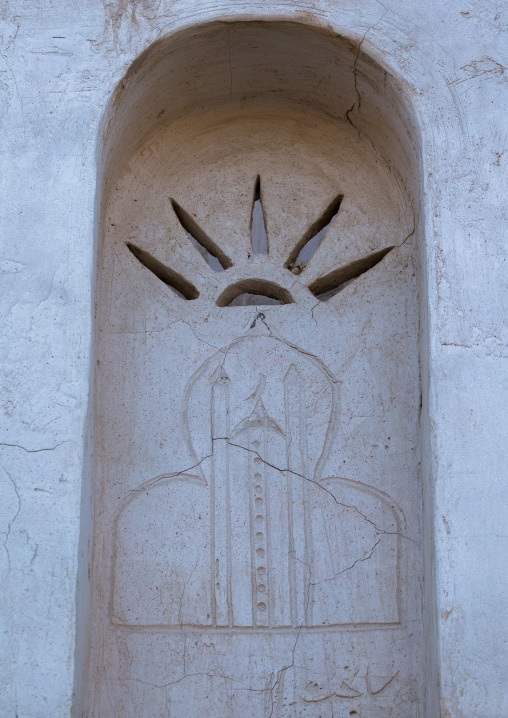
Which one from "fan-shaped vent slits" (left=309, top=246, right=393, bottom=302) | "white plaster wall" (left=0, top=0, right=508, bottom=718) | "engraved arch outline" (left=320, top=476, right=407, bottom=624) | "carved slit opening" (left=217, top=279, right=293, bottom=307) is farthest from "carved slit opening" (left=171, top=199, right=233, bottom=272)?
"engraved arch outline" (left=320, top=476, right=407, bottom=624)

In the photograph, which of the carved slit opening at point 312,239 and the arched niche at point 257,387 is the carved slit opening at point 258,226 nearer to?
the arched niche at point 257,387

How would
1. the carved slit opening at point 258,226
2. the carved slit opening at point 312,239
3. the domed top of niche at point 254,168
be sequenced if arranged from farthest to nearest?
the carved slit opening at point 258,226
the carved slit opening at point 312,239
the domed top of niche at point 254,168

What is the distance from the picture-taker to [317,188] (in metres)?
3.66

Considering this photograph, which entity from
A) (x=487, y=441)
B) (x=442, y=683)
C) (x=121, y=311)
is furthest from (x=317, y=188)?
(x=442, y=683)

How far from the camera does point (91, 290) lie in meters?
3.00

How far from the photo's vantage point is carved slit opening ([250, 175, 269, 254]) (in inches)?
144

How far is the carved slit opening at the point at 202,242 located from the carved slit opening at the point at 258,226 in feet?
0.52

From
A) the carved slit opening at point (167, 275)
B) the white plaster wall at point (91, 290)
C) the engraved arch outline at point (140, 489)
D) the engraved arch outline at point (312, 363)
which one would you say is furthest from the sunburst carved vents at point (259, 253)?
the engraved arch outline at point (140, 489)

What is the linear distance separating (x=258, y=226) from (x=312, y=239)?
0.24 meters

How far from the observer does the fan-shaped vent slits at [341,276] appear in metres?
3.48

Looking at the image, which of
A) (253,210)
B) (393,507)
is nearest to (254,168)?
(253,210)

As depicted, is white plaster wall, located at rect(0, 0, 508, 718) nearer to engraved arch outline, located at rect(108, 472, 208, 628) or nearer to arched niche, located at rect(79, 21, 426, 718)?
arched niche, located at rect(79, 21, 426, 718)

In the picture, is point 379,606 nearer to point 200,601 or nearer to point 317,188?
point 200,601

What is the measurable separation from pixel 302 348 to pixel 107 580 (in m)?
1.12
